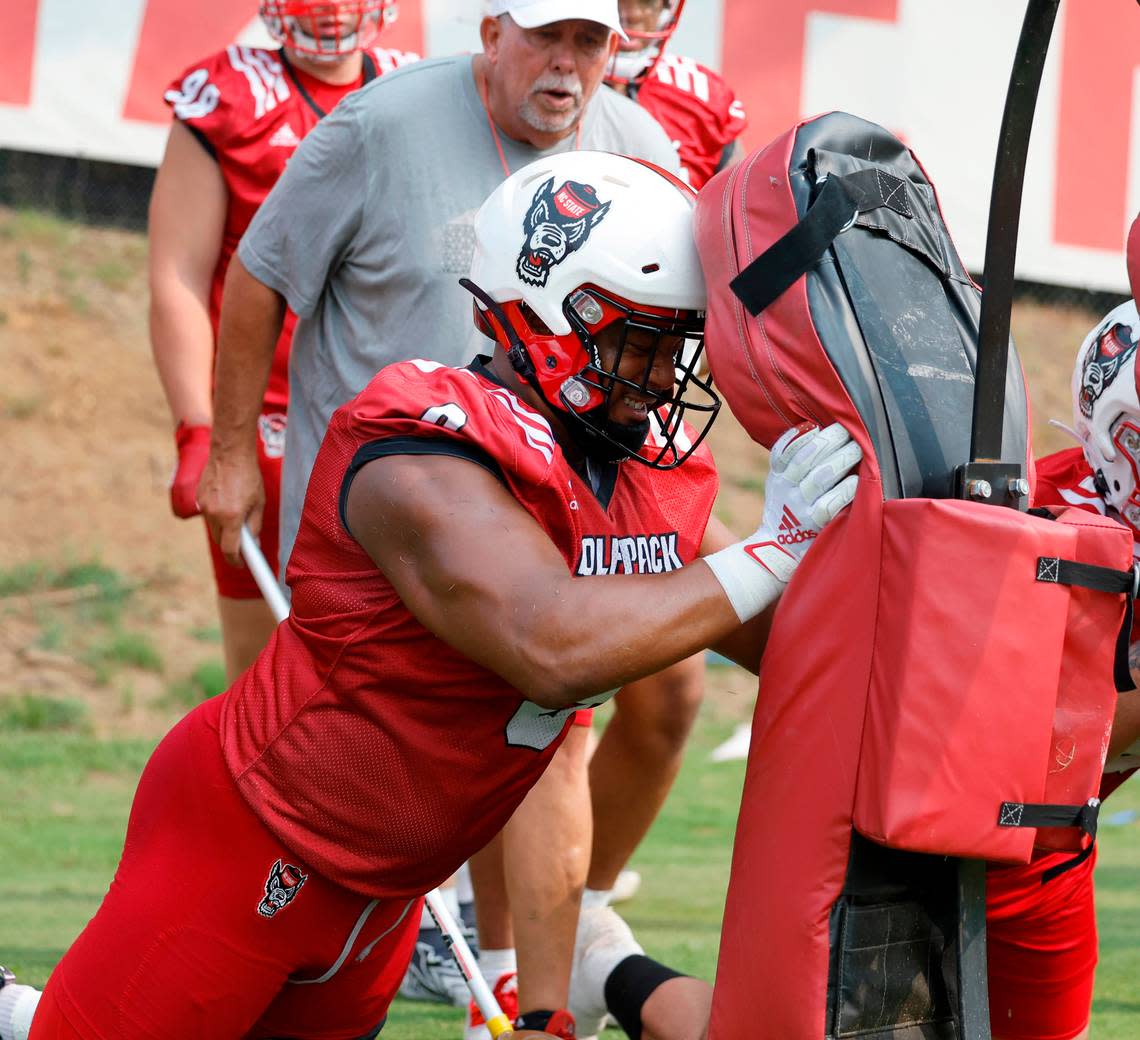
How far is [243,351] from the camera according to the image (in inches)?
147

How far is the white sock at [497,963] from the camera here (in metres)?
3.69

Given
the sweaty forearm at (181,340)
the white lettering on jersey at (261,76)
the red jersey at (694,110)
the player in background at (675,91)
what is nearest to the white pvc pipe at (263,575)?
the sweaty forearm at (181,340)

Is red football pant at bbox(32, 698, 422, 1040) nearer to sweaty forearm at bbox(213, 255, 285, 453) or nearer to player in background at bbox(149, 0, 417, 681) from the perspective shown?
sweaty forearm at bbox(213, 255, 285, 453)

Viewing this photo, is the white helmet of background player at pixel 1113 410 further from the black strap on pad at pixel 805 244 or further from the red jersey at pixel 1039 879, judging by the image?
the black strap on pad at pixel 805 244

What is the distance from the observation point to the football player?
2270 mm

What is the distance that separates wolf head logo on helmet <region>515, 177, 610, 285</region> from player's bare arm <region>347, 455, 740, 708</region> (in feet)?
1.37

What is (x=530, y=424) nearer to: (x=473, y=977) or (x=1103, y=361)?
(x=473, y=977)

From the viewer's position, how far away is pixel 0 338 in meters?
9.41

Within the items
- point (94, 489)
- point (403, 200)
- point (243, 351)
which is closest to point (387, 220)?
point (403, 200)

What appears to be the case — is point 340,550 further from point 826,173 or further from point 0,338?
point 0,338

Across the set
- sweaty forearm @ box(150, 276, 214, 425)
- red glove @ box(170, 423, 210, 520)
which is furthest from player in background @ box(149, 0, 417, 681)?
red glove @ box(170, 423, 210, 520)

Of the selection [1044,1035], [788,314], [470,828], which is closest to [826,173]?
[788,314]

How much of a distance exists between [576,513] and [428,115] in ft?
4.78

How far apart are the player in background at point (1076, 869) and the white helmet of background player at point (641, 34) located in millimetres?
1811
